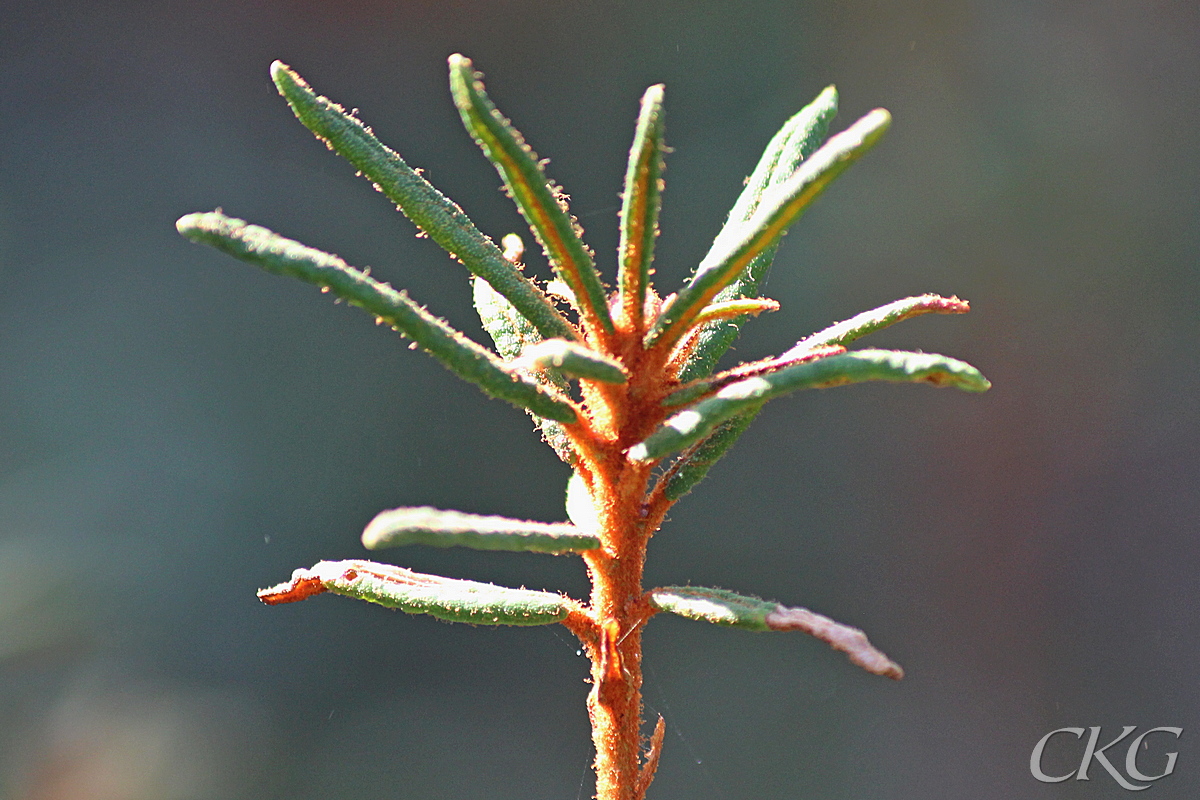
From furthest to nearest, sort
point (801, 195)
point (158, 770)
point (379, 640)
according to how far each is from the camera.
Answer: point (379, 640)
point (158, 770)
point (801, 195)

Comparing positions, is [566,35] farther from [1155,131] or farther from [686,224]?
[1155,131]

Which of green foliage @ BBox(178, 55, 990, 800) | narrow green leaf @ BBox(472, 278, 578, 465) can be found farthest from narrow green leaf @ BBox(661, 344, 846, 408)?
narrow green leaf @ BBox(472, 278, 578, 465)

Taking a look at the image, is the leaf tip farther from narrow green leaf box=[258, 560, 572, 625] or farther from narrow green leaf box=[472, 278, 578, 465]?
narrow green leaf box=[472, 278, 578, 465]

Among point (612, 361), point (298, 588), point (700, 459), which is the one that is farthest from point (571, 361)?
point (298, 588)

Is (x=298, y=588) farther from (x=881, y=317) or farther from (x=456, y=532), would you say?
A: (x=881, y=317)

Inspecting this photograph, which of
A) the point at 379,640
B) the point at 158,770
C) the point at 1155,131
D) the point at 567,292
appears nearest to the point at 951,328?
the point at 1155,131
